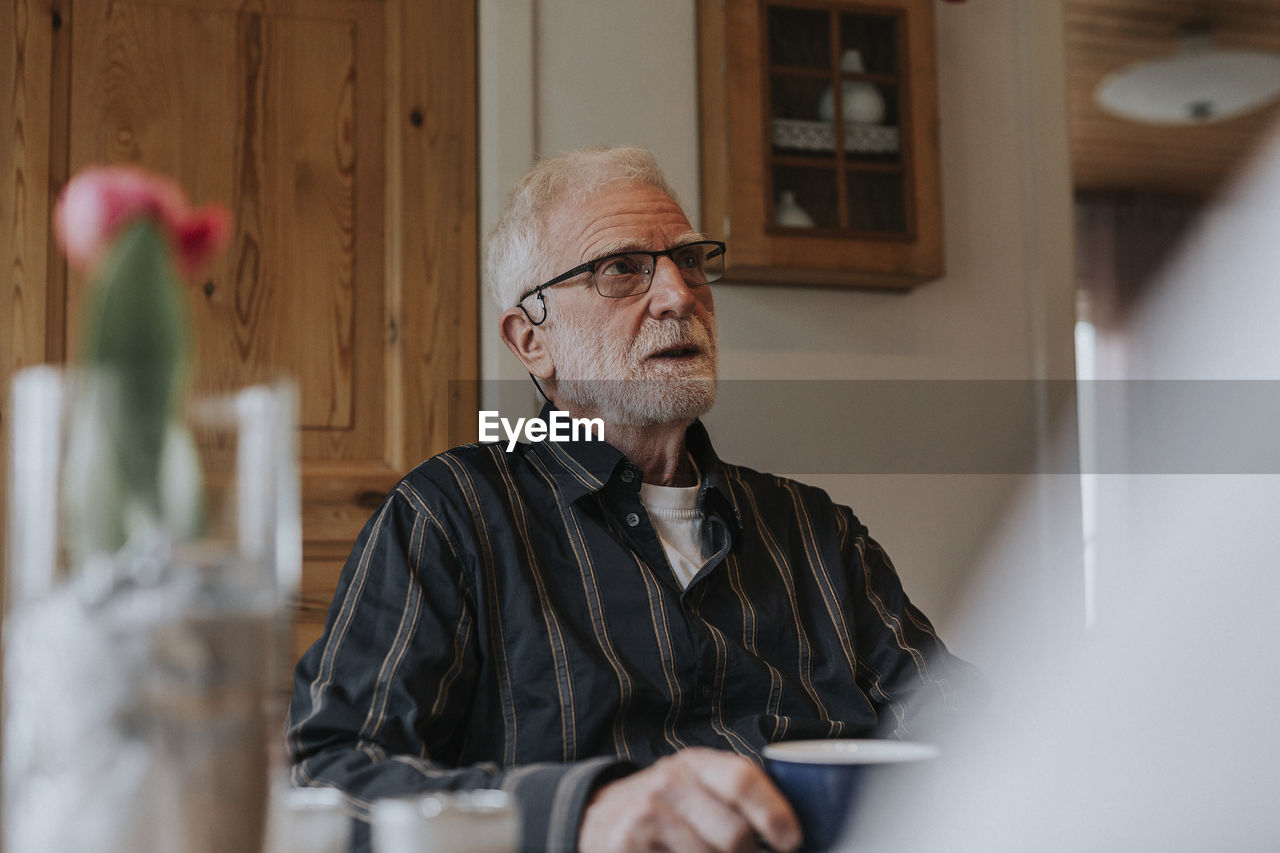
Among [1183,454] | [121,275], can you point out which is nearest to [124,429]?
[121,275]

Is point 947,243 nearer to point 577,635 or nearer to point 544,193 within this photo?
point 544,193

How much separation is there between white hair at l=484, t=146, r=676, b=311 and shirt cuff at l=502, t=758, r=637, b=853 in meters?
0.85

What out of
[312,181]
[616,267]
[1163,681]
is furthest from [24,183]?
[1163,681]

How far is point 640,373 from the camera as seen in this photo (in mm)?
1418

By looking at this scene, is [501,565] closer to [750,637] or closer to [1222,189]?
[750,637]

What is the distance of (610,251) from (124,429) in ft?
3.42

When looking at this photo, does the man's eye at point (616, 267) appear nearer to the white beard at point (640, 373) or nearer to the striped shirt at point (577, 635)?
the white beard at point (640, 373)

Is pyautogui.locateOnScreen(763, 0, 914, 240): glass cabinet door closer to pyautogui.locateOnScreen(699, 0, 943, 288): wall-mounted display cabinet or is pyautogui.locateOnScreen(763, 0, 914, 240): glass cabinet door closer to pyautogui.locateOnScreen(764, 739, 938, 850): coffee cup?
pyautogui.locateOnScreen(699, 0, 943, 288): wall-mounted display cabinet

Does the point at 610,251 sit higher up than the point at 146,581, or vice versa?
the point at 610,251

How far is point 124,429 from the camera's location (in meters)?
0.44

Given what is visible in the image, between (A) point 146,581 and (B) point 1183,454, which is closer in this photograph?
(A) point 146,581

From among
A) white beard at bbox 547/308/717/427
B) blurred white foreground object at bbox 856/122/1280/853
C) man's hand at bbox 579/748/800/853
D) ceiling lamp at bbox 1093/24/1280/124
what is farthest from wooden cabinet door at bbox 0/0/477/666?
ceiling lamp at bbox 1093/24/1280/124

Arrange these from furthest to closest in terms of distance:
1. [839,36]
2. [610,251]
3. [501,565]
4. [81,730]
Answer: [839,36], [610,251], [501,565], [81,730]

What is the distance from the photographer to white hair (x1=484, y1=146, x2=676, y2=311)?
58.7 inches
